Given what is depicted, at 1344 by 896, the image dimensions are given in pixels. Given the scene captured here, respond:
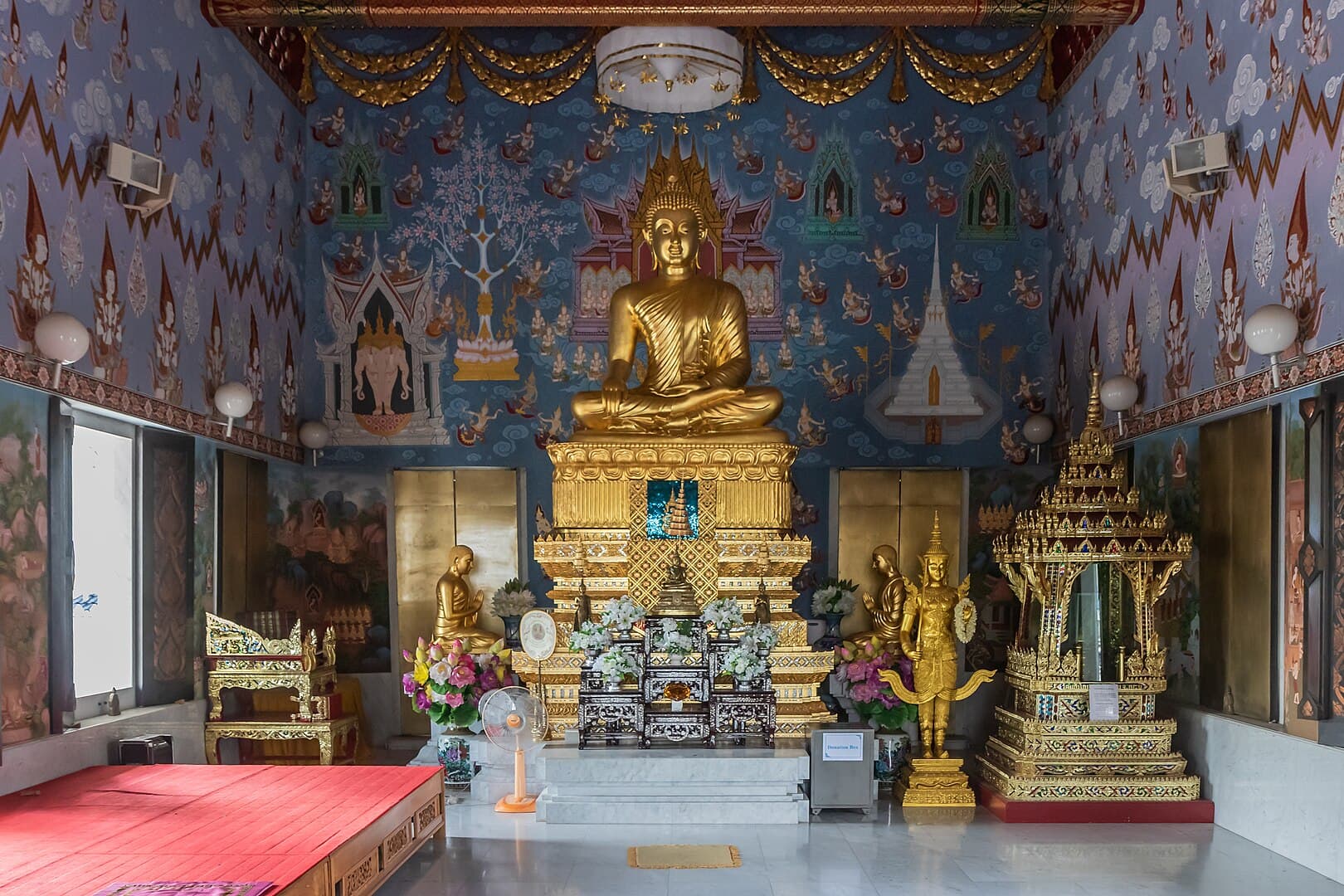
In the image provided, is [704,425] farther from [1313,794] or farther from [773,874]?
[1313,794]

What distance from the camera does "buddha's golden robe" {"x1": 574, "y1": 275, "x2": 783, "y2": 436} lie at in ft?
29.5

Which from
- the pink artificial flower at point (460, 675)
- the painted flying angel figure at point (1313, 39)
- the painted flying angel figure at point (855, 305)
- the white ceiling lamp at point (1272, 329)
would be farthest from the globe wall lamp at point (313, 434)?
the painted flying angel figure at point (1313, 39)

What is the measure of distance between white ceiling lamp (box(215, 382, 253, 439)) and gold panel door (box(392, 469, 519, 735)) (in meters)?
2.02

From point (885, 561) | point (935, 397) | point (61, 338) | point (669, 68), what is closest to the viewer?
point (61, 338)

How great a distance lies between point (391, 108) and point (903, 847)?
23.9 feet

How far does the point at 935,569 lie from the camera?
309 inches

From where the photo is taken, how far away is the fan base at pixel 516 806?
7.15 metres

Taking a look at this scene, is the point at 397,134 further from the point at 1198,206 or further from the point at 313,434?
the point at 1198,206

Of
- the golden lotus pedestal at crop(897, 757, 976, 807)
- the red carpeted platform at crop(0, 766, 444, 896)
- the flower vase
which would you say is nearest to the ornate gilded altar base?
the golden lotus pedestal at crop(897, 757, 976, 807)

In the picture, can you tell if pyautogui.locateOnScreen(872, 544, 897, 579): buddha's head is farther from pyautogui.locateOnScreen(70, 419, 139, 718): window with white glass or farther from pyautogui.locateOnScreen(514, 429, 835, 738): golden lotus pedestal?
pyautogui.locateOnScreen(70, 419, 139, 718): window with white glass

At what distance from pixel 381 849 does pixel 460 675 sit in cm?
248

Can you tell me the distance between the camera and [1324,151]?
5797 millimetres

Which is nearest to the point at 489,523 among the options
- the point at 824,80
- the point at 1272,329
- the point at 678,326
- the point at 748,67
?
the point at 678,326

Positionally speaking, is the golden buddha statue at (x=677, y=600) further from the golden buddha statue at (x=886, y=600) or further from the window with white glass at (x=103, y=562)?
the window with white glass at (x=103, y=562)
